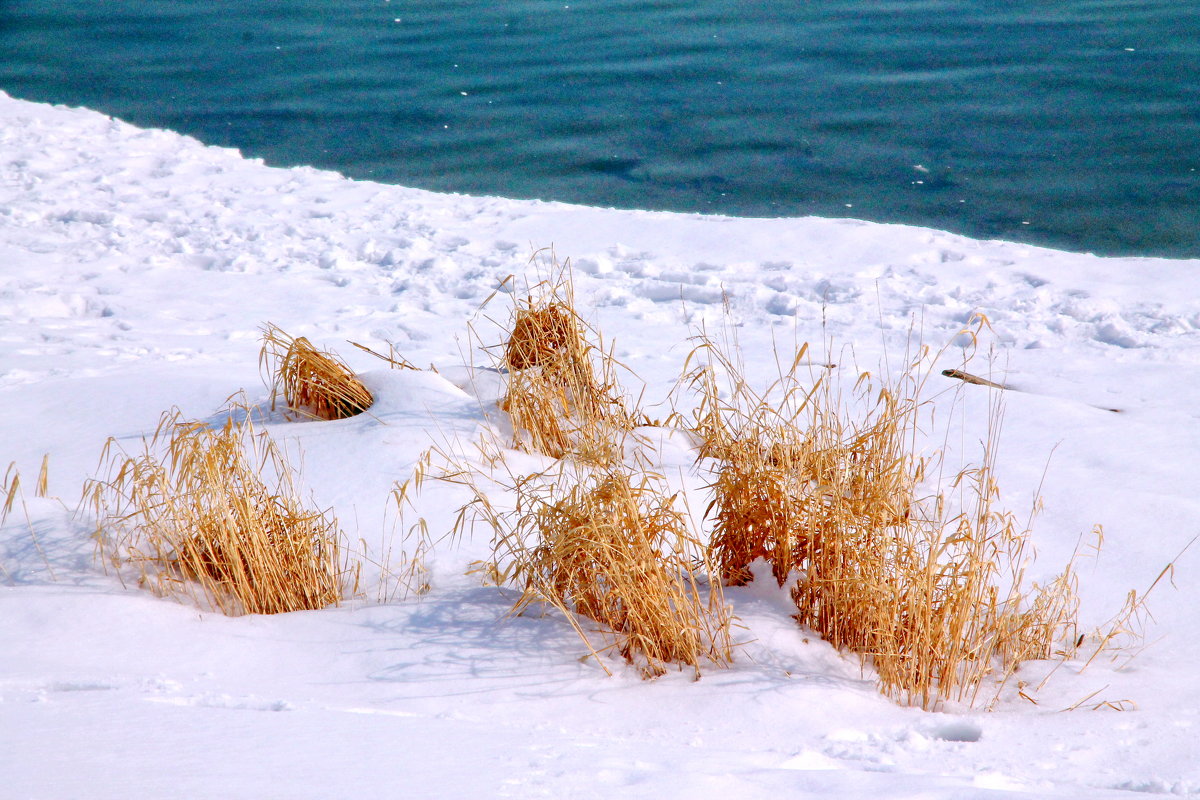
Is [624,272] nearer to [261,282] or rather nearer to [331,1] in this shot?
[261,282]

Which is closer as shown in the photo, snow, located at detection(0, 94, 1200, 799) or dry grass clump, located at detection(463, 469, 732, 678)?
snow, located at detection(0, 94, 1200, 799)

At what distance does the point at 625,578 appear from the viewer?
8.13 ft

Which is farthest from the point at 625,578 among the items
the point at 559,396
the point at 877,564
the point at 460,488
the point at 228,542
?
the point at 559,396

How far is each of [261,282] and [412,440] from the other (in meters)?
2.79

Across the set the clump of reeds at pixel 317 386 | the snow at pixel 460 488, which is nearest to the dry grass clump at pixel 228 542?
the snow at pixel 460 488

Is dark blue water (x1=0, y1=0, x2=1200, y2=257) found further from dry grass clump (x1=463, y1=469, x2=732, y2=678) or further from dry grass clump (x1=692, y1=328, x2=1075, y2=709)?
dry grass clump (x1=463, y1=469, x2=732, y2=678)

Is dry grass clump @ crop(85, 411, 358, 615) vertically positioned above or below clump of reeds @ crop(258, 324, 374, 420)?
below

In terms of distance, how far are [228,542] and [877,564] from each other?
171cm

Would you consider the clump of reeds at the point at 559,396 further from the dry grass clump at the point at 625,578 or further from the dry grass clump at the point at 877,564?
the dry grass clump at the point at 625,578

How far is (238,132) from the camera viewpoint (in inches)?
365

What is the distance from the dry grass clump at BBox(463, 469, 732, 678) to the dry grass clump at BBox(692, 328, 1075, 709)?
24 centimetres

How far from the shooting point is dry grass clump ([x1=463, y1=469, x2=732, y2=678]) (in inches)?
97.7

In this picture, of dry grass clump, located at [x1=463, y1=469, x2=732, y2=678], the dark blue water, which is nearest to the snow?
dry grass clump, located at [x1=463, y1=469, x2=732, y2=678]

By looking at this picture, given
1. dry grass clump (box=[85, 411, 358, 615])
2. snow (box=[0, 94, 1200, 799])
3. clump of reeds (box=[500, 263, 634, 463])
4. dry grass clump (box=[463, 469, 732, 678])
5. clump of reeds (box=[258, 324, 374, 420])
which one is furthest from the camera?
clump of reeds (box=[258, 324, 374, 420])
